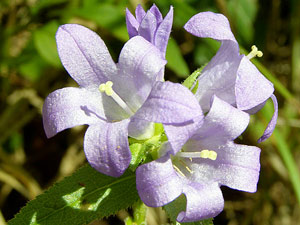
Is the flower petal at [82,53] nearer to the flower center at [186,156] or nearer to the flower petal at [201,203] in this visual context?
the flower center at [186,156]

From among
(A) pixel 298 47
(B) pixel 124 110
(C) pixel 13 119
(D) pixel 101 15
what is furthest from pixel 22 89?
(A) pixel 298 47

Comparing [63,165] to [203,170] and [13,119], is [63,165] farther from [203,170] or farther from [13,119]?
[203,170]

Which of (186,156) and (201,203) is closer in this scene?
(201,203)

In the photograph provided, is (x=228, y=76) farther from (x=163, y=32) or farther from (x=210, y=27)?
(x=163, y=32)

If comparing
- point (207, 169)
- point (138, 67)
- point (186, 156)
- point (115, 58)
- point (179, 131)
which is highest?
point (138, 67)

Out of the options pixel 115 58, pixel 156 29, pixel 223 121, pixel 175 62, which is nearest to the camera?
pixel 223 121

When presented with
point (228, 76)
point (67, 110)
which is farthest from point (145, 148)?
point (228, 76)

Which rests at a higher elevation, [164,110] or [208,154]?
[164,110]

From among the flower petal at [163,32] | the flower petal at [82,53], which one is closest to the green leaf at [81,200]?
the flower petal at [82,53]

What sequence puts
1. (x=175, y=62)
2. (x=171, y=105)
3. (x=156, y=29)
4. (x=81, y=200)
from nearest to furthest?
(x=171, y=105)
(x=156, y=29)
(x=81, y=200)
(x=175, y=62)
